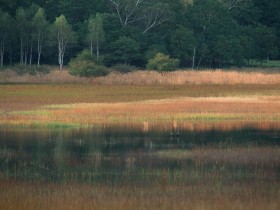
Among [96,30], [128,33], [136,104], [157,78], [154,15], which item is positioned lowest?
[157,78]

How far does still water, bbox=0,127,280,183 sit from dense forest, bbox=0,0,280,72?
1914 inches

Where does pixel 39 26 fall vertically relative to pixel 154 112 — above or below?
above

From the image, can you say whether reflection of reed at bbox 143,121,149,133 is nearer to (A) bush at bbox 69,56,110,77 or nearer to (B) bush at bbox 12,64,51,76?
(A) bush at bbox 69,56,110,77

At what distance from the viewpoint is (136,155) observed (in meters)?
26.5

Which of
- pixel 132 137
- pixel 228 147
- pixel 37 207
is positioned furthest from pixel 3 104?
pixel 37 207

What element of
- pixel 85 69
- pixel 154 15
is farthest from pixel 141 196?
pixel 154 15

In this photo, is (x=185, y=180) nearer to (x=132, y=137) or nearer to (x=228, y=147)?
(x=228, y=147)

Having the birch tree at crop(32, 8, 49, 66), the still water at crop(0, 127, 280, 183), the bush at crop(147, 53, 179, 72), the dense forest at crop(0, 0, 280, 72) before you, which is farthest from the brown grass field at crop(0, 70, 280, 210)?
the dense forest at crop(0, 0, 280, 72)

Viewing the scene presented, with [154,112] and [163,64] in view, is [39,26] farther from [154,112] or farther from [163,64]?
[154,112]

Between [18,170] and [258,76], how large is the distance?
48417 millimetres

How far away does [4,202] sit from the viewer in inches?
675

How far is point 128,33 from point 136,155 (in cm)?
6865

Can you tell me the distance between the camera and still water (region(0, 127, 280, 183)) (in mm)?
21797

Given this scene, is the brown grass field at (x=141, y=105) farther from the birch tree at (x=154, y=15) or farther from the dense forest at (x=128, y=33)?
the birch tree at (x=154, y=15)
